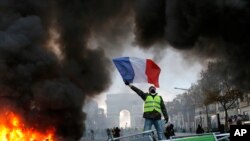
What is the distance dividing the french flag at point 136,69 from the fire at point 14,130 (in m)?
10.5

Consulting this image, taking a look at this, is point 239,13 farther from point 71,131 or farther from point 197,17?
point 71,131

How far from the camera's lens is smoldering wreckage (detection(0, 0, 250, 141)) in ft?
56.7

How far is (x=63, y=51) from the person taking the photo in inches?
976

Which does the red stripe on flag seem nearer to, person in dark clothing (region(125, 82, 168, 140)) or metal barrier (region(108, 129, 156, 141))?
person in dark clothing (region(125, 82, 168, 140))

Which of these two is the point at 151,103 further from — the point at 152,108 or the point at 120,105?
the point at 120,105

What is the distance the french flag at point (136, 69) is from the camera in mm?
9383

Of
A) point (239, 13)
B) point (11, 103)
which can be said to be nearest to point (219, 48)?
point (239, 13)

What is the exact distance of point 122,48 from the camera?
2325 centimetres

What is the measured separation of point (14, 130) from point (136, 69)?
12.0 metres

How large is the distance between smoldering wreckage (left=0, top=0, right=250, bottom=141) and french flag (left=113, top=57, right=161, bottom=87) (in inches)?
199

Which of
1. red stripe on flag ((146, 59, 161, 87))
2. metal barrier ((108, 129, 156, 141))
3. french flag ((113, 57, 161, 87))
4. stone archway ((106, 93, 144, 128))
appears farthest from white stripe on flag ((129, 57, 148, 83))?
stone archway ((106, 93, 144, 128))

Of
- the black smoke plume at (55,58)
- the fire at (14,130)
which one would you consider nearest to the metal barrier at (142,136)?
→ the fire at (14,130)

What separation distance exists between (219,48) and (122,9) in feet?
26.7

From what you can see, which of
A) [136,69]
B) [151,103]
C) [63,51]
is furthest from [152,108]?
[63,51]
